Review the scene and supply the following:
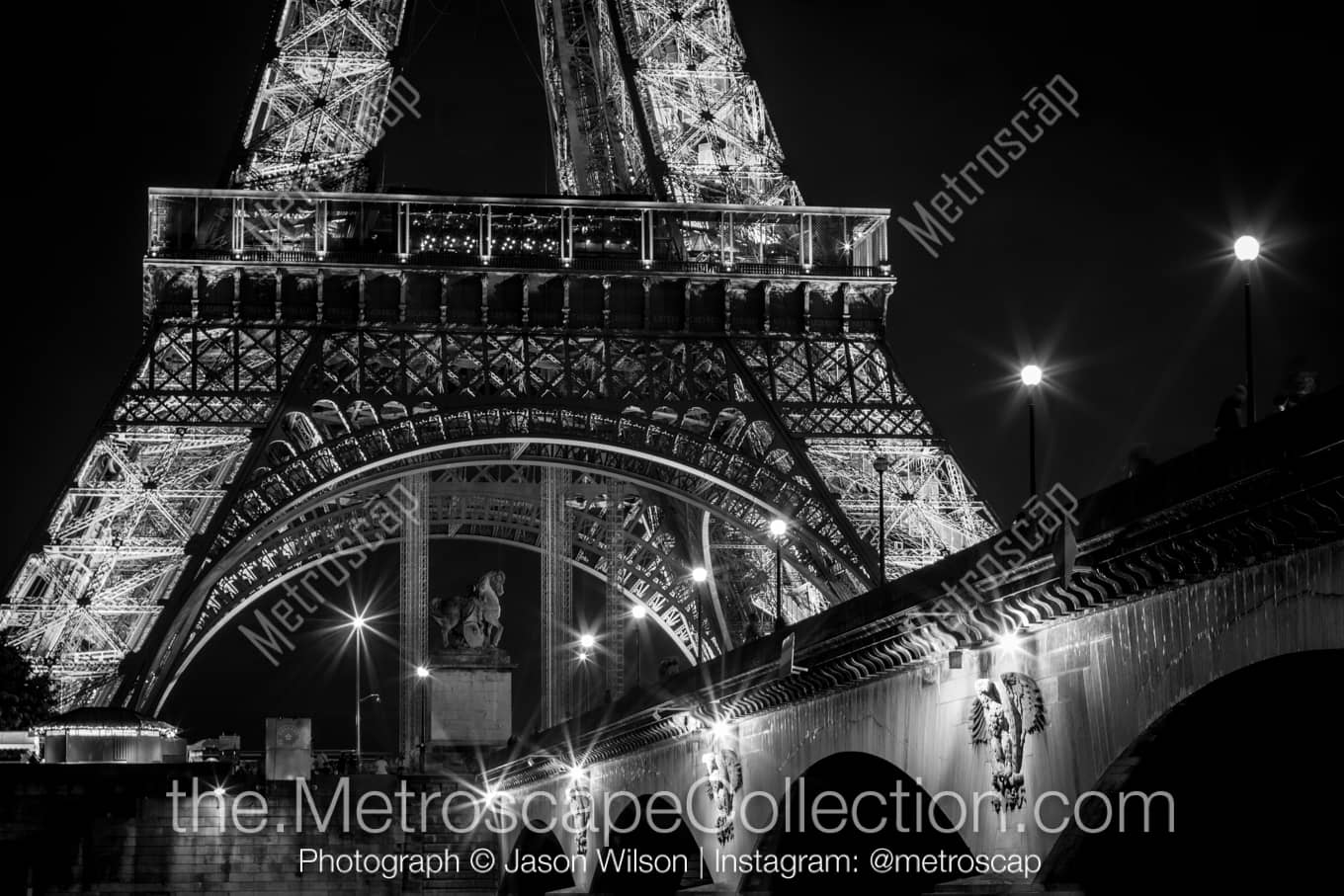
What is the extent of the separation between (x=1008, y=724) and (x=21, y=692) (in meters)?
45.5

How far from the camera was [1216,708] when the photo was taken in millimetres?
18922

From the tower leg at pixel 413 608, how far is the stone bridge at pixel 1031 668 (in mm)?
37478

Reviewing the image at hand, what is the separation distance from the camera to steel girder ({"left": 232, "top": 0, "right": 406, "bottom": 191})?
218 feet

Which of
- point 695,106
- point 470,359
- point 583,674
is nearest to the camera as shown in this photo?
point 470,359

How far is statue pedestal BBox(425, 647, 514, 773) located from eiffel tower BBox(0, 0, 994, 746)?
4731 millimetres

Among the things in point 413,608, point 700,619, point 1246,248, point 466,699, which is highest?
point 413,608

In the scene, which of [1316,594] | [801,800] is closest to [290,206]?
[801,800]

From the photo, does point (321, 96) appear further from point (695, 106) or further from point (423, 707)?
point (423, 707)

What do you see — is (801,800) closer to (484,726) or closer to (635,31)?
(484,726)

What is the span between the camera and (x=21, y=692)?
60.2 m

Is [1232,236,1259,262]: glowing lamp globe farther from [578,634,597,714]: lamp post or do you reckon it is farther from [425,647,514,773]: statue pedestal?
[578,634,597,714]: lamp post

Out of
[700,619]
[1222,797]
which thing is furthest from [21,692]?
[1222,797]

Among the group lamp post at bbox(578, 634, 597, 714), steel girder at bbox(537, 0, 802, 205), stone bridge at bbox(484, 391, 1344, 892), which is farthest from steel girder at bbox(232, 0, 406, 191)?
stone bridge at bbox(484, 391, 1344, 892)

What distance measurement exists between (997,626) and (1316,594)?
6.09 metres
